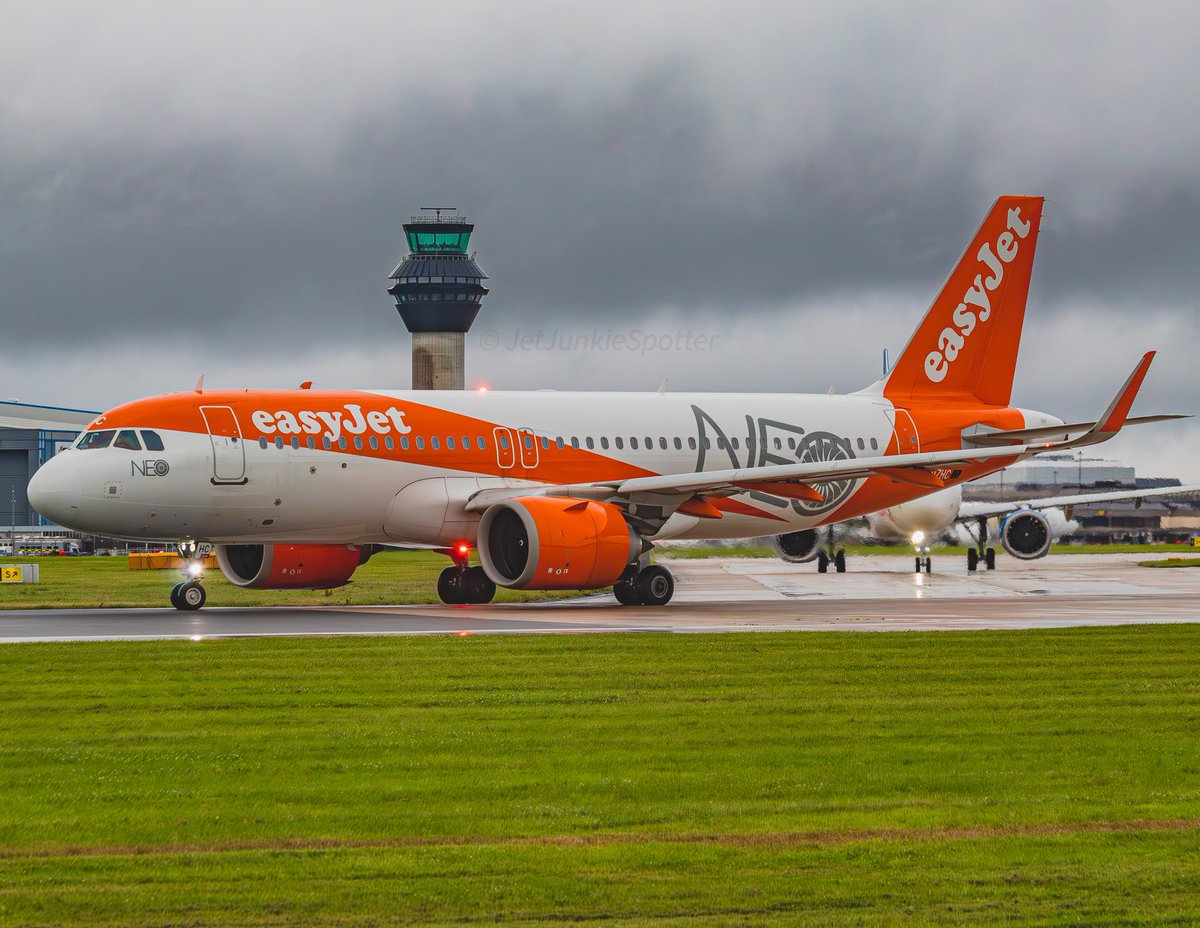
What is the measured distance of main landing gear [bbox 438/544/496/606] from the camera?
32.0 meters

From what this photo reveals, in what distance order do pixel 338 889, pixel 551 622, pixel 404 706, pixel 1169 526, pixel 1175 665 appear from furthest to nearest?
pixel 1169 526, pixel 551 622, pixel 1175 665, pixel 404 706, pixel 338 889

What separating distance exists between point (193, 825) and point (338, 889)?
6.03 feet

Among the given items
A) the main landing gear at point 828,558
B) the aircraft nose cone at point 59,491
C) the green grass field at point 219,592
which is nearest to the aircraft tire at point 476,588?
the green grass field at point 219,592

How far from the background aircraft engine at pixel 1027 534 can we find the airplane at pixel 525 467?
7.88 meters

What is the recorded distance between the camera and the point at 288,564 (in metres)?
30.3

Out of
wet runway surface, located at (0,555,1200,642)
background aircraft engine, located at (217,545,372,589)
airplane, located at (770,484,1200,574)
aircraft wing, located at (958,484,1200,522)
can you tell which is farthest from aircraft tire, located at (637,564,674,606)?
aircraft wing, located at (958,484,1200,522)

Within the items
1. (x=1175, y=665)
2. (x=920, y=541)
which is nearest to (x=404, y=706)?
(x=1175, y=665)

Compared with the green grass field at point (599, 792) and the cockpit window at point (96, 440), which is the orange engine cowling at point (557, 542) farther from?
the green grass field at point (599, 792)

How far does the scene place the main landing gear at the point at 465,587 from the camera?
32000mm

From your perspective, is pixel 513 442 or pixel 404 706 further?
pixel 513 442

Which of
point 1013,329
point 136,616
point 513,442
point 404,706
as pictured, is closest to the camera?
point 404,706

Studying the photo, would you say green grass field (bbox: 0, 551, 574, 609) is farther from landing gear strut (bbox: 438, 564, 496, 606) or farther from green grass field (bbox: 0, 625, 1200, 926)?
green grass field (bbox: 0, 625, 1200, 926)

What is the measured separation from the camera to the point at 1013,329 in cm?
3769

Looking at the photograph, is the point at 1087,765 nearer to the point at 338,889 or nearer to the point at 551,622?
the point at 338,889
